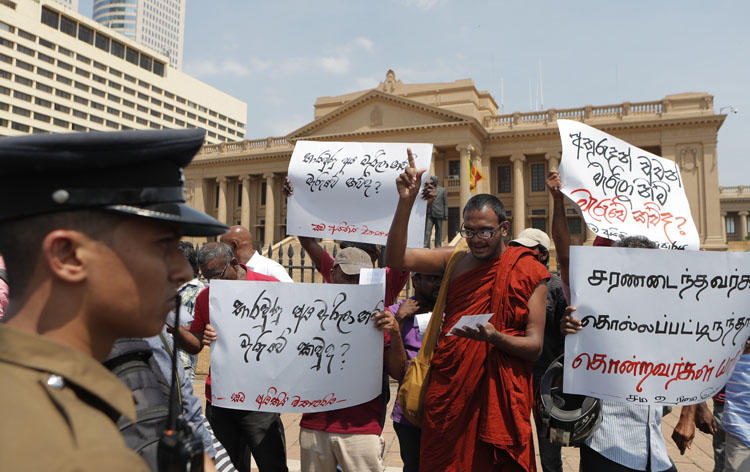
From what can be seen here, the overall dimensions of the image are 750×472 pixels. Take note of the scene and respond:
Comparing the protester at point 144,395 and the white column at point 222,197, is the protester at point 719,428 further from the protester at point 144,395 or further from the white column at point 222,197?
the white column at point 222,197

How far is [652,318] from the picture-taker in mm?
2887

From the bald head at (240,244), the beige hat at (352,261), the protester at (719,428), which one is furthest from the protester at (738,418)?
the bald head at (240,244)

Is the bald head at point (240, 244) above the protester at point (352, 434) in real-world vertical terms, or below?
above

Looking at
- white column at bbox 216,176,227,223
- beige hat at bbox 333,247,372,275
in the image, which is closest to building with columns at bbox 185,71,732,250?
white column at bbox 216,176,227,223

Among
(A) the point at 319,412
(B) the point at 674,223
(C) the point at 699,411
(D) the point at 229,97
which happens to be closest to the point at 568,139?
(B) the point at 674,223

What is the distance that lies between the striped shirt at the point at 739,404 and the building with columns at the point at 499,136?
33.7 metres

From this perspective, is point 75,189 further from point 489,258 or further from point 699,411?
point 699,411

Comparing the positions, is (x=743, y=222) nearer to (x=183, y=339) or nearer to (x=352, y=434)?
(x=352, y=434)

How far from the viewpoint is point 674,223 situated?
140 inches

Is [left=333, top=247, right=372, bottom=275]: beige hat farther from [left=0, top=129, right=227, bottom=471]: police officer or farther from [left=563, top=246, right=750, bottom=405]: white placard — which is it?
[left=0, top=129, right=227, bottom=471]: police officer

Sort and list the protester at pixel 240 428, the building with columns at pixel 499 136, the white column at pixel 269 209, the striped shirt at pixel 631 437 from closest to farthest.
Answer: the striped shirt at pixel 631 437, the protester at pixel 240 428, the building with columns at pixel 499 136, the white column at pixel 269 209

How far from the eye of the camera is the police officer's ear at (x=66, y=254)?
97cm

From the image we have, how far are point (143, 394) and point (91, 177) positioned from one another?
0.50 metres

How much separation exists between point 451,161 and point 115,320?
42.6 m
